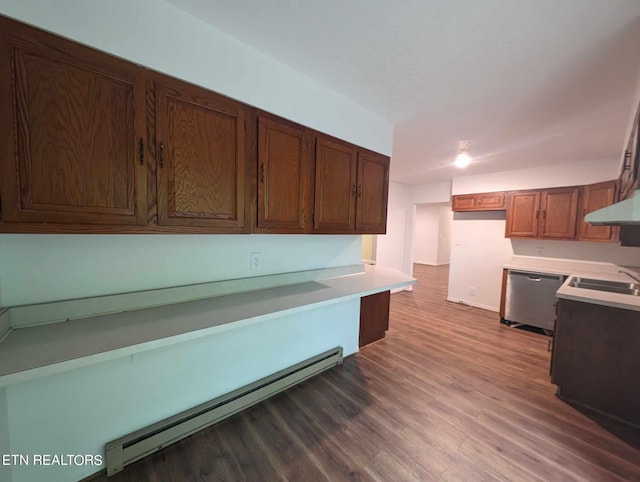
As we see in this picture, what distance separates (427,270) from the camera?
8.52 m

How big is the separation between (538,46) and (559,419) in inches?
104

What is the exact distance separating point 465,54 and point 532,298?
3.66 metres

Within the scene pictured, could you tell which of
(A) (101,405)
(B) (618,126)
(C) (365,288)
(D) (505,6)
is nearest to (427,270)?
(B) (618,126)

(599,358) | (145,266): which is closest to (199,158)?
(145,266)

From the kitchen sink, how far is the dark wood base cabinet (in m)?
0.74

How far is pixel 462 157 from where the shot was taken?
347 centimetres

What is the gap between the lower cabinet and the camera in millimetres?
2916

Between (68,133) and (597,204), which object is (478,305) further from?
(68,133)

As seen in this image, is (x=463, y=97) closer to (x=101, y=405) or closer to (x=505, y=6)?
(x=505, y=6)

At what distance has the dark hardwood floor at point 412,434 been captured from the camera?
57.6 inches

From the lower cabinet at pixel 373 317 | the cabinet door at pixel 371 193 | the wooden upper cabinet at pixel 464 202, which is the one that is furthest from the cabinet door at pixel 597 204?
the cabinet door at pixel 371 193

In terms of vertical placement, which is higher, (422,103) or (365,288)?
(422,103)

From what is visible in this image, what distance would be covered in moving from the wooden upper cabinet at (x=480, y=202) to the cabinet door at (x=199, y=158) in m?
4.41

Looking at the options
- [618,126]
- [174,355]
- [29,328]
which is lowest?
[174,355]
